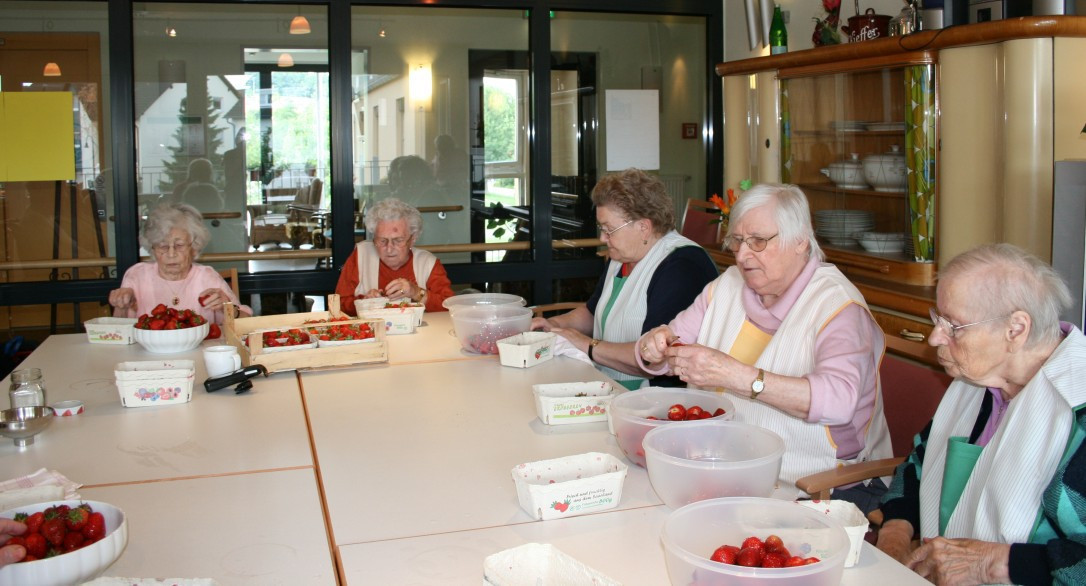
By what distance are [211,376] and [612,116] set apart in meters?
3.25

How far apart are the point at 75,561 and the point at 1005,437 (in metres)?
1.63

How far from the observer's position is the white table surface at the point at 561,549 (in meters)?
1.55

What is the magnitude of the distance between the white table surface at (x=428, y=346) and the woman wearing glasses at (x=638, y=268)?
331 mm

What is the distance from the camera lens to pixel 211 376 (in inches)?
115

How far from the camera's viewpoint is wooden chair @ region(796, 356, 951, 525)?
2.22 m

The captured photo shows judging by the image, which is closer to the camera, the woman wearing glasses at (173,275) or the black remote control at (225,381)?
the black remote control at (225,381)

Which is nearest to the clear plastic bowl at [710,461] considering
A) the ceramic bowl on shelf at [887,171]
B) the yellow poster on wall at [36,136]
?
the ceramic bowl on shelf at [887,171]

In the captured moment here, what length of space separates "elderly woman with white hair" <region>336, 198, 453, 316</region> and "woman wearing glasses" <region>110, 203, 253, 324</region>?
56 cm

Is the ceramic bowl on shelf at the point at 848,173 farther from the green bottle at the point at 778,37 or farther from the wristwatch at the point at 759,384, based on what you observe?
the wristwatch at the point at 759,384

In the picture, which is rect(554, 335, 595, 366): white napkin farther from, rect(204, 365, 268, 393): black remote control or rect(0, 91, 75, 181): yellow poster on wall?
rect(0, 91, 75, 181): yellow poster on wall

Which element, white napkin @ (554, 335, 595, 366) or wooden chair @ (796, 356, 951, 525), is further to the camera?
white napkin @ (554, 335, 595, 366)

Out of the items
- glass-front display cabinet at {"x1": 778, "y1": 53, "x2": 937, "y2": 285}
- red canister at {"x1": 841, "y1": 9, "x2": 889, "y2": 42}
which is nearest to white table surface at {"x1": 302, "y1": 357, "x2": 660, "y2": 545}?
glass-front display cabinet at {"x1": 778, "y1": 53, "x2": 937, "y2": 285}

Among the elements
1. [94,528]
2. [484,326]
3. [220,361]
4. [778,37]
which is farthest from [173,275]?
[778,37]

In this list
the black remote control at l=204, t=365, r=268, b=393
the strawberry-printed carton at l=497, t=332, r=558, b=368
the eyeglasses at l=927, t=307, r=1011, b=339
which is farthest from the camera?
the strawberry-printed carton at l=497, t=332, r=558, b=368
